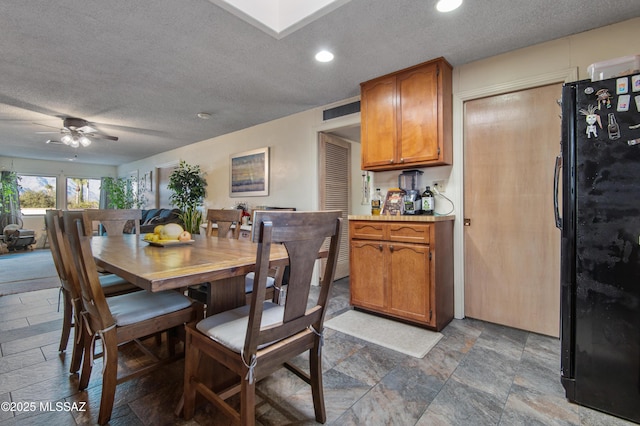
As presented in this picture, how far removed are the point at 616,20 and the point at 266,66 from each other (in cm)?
271

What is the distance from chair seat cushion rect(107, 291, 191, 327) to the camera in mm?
1415

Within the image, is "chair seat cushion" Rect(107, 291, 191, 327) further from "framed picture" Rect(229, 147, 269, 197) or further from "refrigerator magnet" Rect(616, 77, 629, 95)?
"framed picture" Rect(229, 147, 269, 197)

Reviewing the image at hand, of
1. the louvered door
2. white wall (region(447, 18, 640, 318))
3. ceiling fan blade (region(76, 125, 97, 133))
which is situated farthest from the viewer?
ceiling fan blade (region(76, 125, 97, 133))

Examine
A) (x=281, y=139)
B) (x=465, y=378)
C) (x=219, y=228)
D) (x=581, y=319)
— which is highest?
(x=281, y=139)

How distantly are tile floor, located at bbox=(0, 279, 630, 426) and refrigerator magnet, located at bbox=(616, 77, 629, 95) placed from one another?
1622 millimetres

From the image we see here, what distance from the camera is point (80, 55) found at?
2.56 m

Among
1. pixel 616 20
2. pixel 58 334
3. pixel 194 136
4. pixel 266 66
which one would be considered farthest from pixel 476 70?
pixel 194 136

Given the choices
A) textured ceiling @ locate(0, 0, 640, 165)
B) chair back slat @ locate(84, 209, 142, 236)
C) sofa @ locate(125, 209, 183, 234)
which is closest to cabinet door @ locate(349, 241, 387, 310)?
textured ceiling @ locate(0, 0, 640, 165)

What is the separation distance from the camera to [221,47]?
2.43 metres

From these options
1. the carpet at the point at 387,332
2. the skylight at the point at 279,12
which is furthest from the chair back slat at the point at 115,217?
the carpet at the point at 387,332

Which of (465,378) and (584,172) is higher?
(584,172)

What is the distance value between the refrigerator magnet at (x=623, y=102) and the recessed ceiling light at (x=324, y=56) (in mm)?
1937

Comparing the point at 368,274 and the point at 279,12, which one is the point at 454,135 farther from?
the point at 279,12

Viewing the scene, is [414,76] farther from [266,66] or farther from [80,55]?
[80,55]
